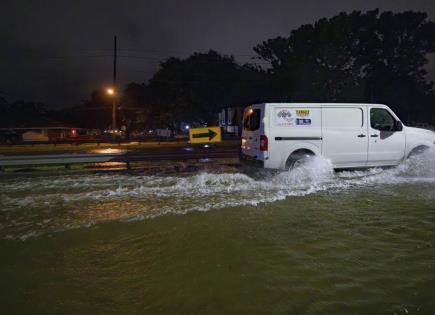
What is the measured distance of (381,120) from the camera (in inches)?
390

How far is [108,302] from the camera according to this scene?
331 cm

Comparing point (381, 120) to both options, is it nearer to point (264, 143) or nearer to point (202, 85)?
point (264, 143)

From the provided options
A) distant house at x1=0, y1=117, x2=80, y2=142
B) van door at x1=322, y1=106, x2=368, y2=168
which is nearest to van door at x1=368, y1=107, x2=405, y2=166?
van door at x1=322, y1=106, x2=368, y2=168

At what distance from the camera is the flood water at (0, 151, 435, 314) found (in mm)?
3348

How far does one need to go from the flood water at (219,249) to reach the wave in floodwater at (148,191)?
0.05 meters

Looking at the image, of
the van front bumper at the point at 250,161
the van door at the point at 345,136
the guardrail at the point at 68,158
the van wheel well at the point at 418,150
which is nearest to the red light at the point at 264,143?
the van front bumper at the point at 250,161

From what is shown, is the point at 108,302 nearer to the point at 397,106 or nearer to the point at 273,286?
the point at 273,286

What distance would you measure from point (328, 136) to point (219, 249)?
19.3 feet

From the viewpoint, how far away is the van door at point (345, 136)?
9.44 metres

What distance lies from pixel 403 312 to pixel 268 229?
97.9 inches

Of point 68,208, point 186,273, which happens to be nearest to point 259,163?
point 68,208

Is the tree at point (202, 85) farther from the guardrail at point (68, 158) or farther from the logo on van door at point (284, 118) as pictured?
the logo on van door at point (284, 118)

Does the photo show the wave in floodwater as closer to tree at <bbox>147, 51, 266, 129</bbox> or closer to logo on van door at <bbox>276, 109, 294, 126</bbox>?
logo on van door at <bbox>276, 109, 294, 126</bbox>

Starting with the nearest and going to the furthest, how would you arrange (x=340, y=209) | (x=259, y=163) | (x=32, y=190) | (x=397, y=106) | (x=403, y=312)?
(x=403, y=312) → (x=340, y=209) → (x=32, y=190) → (x=259, y=163) → (x=397, y=106)
